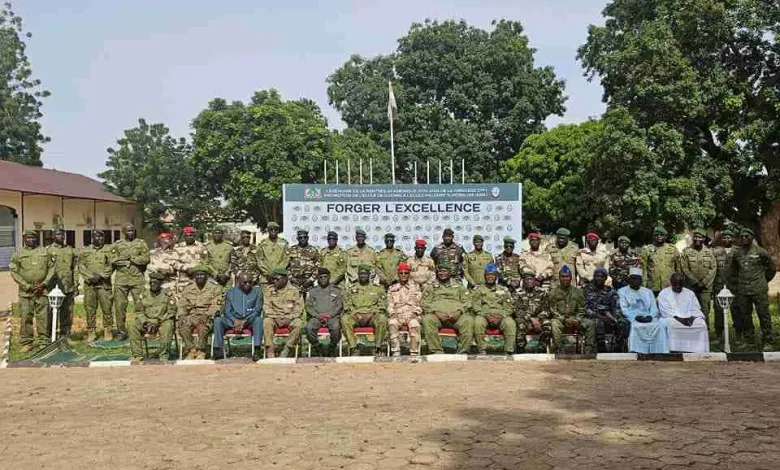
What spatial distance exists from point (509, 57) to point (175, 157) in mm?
17069

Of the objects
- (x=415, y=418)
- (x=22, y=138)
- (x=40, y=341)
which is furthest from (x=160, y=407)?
(x=22, y=138)

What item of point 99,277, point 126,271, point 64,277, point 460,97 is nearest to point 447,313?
point 126,271

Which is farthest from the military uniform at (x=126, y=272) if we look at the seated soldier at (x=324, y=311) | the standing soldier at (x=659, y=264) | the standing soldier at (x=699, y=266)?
the standing soldier at (x=699, y=266)

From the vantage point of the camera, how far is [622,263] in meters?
10.2

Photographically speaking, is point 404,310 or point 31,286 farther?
point 31,286

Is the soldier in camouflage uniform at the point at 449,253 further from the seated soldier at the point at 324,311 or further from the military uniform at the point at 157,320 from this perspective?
the military uniform at the point at 157,320

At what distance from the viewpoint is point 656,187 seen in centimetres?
2164

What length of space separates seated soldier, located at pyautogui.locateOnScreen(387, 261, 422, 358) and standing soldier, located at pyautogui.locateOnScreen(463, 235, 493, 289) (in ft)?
4.38

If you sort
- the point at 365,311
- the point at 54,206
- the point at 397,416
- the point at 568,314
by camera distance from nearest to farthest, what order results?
the point at 397,416 → the point at 568,314 → the point at 365,311 → the point at 54,206

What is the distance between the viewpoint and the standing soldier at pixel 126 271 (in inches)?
438

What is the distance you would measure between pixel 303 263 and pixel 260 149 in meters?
20.1

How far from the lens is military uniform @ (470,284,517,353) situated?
30.5 ft

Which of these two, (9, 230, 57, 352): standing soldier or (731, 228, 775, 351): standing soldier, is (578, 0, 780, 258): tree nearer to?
(731, 228, 775, 351): standing soldier

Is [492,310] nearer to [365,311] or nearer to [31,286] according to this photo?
[365,311]
